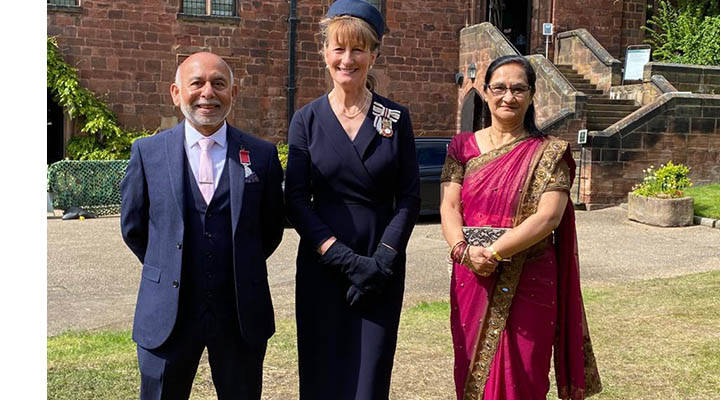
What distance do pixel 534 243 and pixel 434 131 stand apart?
55.9 feet

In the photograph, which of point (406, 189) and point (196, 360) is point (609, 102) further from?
point (196, 360)

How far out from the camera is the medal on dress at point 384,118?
10.3 ft

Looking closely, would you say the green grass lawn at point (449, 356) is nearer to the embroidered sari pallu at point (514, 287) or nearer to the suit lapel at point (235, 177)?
the embroidered sari pallu at point (514, 287)

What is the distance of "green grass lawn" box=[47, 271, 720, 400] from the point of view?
466cm

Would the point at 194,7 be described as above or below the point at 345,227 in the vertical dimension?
above

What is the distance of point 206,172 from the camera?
2.95 m

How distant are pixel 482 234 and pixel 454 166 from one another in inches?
13.5

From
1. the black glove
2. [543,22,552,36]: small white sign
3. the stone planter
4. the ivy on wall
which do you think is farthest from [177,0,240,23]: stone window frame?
the black glove

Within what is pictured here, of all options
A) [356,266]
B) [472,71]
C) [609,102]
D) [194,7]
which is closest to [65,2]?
[194,7]

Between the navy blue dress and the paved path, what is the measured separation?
363 centimetres

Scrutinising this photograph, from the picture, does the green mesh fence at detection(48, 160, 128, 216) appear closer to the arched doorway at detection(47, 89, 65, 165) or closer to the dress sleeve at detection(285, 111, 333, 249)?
the arched doorway at detection(47, 89, 65, 165)

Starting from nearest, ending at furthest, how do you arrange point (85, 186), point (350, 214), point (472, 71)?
1. point (350, 214)
2. point (85, 186)
3. point (472, 71)

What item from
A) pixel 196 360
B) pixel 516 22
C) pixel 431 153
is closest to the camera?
pixel 196 360

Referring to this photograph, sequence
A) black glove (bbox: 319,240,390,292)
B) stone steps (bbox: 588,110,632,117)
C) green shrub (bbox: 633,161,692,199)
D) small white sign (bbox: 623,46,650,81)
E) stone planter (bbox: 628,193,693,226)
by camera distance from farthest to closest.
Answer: small white sign (bbox: 623,46,650,81), stone steps (bbox: 588,110,632,117), green shrub (bbox: 633,161,692,199), stone planter (bbox: 628,193,693,226), black glove (bbox: 319,240,390,292)
